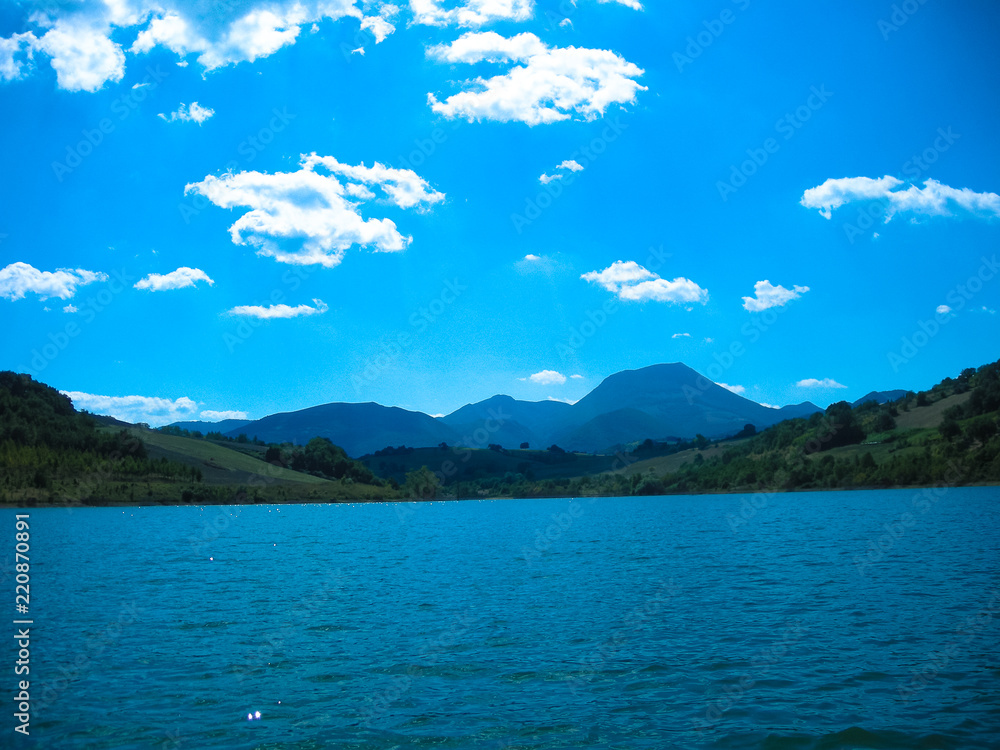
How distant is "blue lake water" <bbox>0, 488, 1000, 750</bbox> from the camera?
54.3 ft

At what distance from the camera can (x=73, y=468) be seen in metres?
198

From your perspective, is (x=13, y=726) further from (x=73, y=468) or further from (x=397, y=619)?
(x=73, y=468)

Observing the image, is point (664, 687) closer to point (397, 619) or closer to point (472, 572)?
point (397, 619)

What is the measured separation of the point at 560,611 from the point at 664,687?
12.1m

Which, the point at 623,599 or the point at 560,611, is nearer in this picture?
the point at 560,611

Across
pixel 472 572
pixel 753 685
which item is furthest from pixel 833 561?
pixel 753 685

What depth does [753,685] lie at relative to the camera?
19.7 meters

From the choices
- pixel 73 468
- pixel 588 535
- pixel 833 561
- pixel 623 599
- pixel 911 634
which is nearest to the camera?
pixel 911 634

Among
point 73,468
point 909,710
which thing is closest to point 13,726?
point 909,710

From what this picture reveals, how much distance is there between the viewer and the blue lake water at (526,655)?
16.6m

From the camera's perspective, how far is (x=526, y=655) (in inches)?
933

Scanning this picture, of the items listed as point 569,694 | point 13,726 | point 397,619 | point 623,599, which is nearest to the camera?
point 13,726

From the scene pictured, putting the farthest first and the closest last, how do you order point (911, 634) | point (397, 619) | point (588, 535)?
point (588, 535) < point (397, 619) < point (911, 634)

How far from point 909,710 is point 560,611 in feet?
53.9
